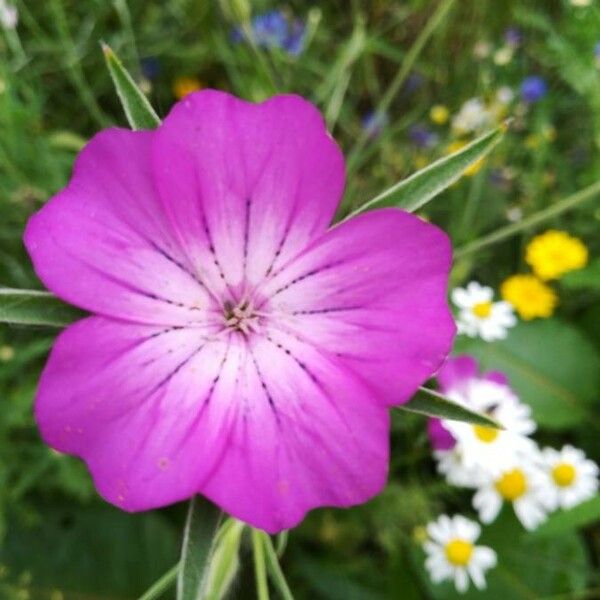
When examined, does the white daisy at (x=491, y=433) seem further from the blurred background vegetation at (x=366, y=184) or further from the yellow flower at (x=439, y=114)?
the yellow flower at (x=439, y=114)

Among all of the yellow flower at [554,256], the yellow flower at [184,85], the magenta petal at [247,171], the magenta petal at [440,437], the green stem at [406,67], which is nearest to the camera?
the magenta petal at [247,171]

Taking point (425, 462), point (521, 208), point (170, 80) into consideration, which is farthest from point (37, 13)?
point (425, 462)

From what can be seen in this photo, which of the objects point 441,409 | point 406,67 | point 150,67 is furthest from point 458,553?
point 150,67

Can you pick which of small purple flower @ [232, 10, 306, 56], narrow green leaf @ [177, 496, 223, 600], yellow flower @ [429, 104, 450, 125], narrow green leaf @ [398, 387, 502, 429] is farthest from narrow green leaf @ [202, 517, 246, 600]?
yellow flower @ [429, 104, 450, 125]

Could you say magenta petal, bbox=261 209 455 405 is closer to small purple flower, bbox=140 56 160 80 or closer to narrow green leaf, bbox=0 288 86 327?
narrow green leaf, bbox=0 288 86 327

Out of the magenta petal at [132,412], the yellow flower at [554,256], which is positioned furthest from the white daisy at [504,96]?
the magenta petal at [132,412]

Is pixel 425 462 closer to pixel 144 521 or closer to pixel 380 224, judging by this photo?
pixel 144 521
